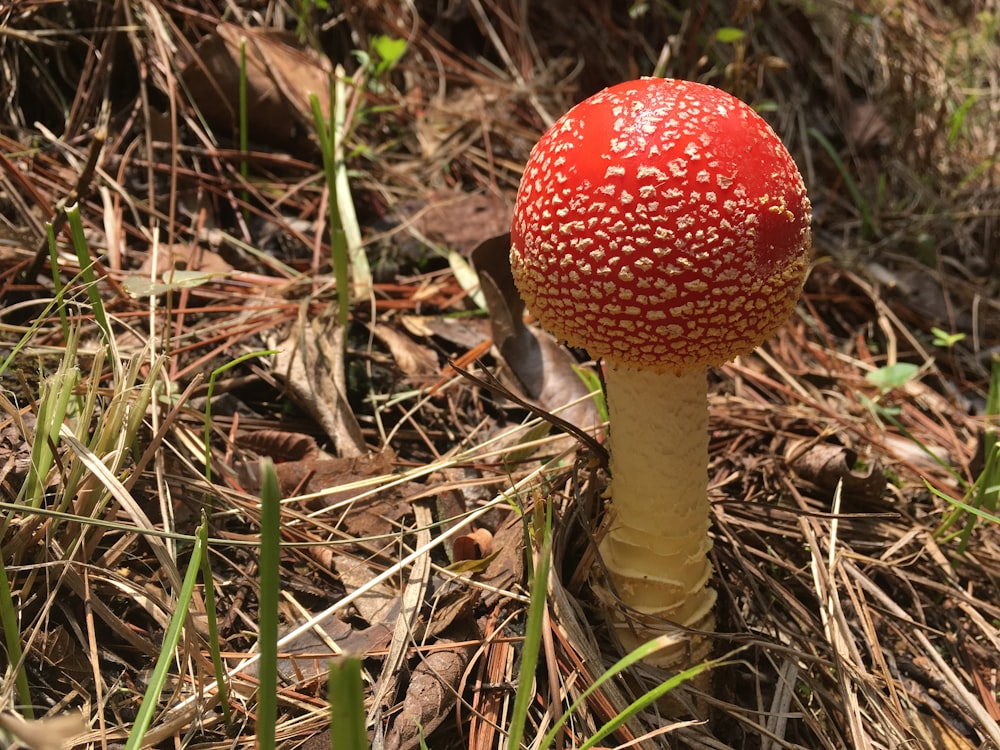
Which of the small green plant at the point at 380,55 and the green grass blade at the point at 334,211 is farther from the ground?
the small green plant at the point at 380,55

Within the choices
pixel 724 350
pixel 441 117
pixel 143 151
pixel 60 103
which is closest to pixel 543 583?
pixel 724 350

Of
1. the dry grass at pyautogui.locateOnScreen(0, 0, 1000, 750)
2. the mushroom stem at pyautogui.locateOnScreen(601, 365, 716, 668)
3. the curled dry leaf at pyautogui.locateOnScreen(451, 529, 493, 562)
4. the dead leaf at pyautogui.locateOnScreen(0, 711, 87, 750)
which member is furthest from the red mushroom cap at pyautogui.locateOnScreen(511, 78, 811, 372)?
the dead leaf at pyautogui.locateOnScreen(0, 711, 87, 750)

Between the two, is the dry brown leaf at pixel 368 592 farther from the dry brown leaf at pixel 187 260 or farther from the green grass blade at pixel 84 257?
the dry brown leaf at pixel 187 260

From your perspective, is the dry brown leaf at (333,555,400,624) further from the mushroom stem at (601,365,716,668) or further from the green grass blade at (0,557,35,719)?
the green grass blade at (0,557,35,719)

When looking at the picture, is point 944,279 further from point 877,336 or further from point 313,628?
point 313,628

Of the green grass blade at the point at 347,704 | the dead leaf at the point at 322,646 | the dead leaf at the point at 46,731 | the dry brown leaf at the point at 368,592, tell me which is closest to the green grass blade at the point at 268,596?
the green grass blade at the point at 347,704
